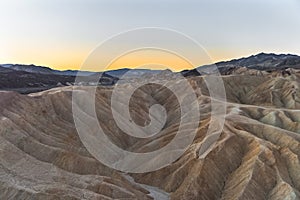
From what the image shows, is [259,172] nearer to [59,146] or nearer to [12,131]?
[59,146]

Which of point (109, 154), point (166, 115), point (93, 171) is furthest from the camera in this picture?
point (166, 115)

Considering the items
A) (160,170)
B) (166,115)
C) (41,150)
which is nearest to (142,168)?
(160,170)

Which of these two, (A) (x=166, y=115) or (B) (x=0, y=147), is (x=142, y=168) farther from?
(A) (x=166, y=115)

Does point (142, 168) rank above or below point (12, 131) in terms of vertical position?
below

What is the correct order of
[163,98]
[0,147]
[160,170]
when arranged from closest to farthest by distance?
[0,147] → [160,170] → [163,98]

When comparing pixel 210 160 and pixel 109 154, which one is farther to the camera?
pixel 109 154

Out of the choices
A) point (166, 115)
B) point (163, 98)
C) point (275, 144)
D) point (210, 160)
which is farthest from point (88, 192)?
point (163, 98)

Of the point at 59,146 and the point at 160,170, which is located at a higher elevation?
the point at 59,146

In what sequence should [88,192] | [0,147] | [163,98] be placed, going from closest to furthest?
[88,192] < [0,147] < [163,98]

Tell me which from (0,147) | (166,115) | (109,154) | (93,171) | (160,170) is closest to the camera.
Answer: (0,147)
